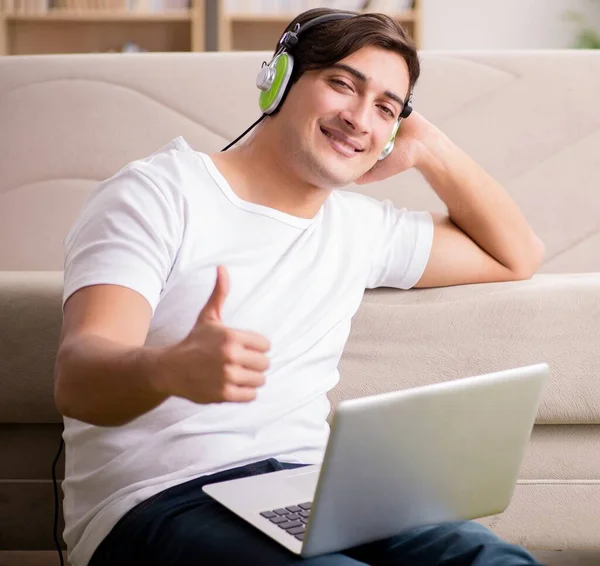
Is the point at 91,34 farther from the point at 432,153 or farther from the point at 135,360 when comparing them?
the point at 135,360

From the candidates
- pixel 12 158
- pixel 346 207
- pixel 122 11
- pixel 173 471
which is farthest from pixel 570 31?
pixel 173 471

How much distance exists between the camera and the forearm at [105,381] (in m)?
0.79

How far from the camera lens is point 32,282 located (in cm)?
144

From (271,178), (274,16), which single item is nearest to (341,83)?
(271,178)

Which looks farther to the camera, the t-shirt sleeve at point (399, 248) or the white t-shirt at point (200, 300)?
the t-shirt sleeve at point (399, 248)

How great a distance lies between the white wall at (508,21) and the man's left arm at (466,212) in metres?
2.66

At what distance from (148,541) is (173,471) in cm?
12

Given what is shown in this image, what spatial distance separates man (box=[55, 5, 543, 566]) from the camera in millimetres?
→ 914

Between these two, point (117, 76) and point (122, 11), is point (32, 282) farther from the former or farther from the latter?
point (122, 11)

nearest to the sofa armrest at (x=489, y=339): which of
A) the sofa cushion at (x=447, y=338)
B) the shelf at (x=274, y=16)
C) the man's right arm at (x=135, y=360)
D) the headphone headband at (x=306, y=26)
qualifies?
the sofa cushion at (x=447, y=338)

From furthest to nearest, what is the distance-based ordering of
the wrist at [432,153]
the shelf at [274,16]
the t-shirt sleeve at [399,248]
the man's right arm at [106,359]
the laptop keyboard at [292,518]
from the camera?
the shelf at [274,16], the wrist at [432,153], the t-shirt sleeve at [399,248], the laptop keyboard at [292,518], the man's right arm at [106,359]

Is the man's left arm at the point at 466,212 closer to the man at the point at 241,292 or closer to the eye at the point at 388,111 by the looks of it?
the man at the point at 241,292

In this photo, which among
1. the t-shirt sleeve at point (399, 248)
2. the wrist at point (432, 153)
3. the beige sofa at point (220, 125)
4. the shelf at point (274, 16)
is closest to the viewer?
the t-shirt sleeve at point (399, 248)

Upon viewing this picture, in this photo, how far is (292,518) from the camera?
3.06 ft
